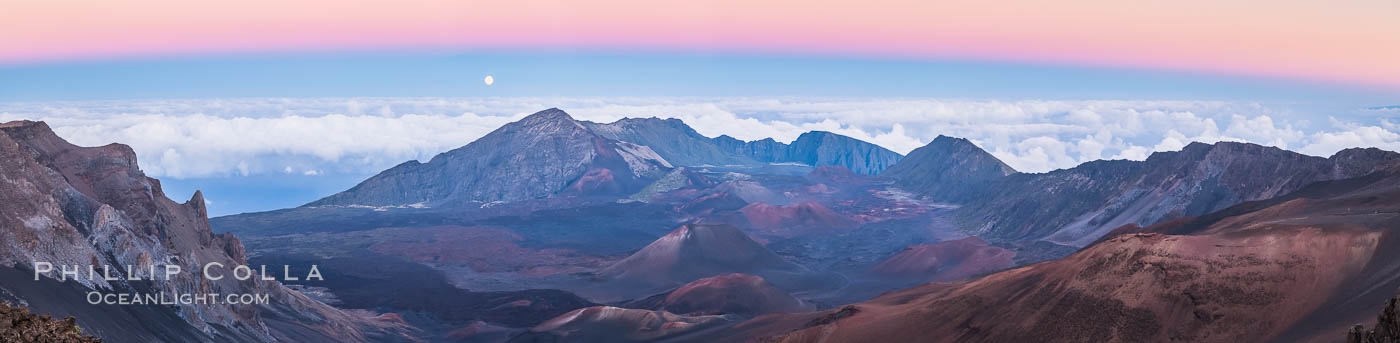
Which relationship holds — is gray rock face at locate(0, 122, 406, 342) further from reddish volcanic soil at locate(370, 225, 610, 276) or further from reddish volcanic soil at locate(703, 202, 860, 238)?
reddish volcanic soil at locate(703, 202, 860, 238)

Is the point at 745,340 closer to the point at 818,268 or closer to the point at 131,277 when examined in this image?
the point at 131,277

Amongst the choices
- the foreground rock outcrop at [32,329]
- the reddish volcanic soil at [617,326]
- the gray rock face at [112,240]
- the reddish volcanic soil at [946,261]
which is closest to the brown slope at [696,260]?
the reddish volcanic soil at [946,261]

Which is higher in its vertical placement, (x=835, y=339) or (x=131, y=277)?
(x=131, y=277)

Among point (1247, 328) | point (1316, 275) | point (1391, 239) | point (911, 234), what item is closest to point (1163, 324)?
point (1247, 328)

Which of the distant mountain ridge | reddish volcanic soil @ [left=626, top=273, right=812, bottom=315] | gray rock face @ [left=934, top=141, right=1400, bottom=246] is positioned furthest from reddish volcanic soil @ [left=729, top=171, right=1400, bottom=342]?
the distant mountain ridge

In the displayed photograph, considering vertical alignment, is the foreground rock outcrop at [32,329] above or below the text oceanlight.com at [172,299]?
above

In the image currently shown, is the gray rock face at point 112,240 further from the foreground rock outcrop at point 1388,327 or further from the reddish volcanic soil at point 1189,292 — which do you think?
the foreground rock outcrop at point 1388,327
